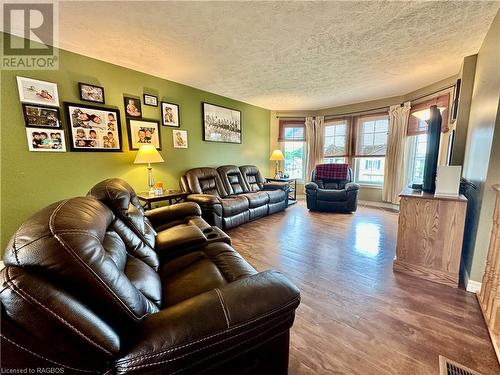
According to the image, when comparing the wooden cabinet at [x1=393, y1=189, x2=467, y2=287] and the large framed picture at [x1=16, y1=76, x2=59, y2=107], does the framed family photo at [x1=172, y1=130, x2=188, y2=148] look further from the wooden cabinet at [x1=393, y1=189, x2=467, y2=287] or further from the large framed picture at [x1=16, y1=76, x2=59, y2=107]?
the wooden cabinet at [x1=393, y1=189, x2=467, y2=287]

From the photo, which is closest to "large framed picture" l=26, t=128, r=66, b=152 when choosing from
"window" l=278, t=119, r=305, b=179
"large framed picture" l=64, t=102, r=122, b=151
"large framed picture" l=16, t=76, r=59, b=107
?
"large framed picture" l=64, t=102, r=122, b=151

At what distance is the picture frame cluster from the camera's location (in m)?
2.33

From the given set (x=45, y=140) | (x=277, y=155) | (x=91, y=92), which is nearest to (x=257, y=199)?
(x=277, y=155)

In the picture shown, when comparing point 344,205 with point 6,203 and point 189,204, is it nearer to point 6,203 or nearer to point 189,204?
point 189,204

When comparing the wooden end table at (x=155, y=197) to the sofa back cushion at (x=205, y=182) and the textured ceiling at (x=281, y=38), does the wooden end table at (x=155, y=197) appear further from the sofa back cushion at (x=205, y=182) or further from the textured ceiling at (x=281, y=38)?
the textured ceiling at (x=281, y=38)

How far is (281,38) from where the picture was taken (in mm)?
2234

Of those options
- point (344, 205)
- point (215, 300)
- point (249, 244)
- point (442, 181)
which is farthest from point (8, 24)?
point (344, 205)

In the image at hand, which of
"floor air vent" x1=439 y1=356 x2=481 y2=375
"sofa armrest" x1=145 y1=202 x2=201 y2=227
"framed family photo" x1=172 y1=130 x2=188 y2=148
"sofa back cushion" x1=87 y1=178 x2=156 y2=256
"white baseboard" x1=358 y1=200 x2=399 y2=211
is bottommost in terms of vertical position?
"floor air vent" x1=439 y1=356 x2=481 y2=375

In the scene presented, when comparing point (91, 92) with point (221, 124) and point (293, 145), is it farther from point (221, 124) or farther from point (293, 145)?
point (293, 145)

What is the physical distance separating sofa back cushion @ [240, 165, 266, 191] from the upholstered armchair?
1.07 metres

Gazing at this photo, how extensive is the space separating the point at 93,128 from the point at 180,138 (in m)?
1.30

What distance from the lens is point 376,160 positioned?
198 inches

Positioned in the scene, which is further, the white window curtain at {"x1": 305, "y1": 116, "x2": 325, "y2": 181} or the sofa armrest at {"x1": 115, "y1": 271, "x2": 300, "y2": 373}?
the white window curtain at {"x1": 305, "y1": 116, "x2": 325, "y2": 181}

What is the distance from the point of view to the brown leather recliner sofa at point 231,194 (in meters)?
3.30
